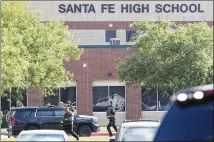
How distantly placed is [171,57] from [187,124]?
3288 centimetres

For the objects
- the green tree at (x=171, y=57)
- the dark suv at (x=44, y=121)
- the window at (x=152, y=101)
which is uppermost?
the green tree at (x=171, y=57)

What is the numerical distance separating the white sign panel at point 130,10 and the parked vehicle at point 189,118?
53.0 metres

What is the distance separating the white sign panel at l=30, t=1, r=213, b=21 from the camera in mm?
60188

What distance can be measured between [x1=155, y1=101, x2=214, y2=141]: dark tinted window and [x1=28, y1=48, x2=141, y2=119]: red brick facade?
47.0 metres

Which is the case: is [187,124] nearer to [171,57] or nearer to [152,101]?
[171,57]

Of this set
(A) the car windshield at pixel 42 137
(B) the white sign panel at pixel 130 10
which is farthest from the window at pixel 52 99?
(A) the car windshield at pixel 42 137

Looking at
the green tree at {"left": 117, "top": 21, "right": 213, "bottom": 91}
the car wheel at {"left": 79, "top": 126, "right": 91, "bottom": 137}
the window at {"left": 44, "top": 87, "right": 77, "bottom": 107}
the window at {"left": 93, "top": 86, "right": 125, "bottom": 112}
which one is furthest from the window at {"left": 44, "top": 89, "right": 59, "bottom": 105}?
the car wheel at {"left": 79, "top": 126, "right": 91, "bottom": 137}

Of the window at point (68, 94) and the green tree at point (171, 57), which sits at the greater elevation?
the green tree at point (171, 57)

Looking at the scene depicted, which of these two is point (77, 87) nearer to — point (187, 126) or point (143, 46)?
point (143, 46)

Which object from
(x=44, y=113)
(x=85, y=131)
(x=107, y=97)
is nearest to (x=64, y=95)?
(x=107, y=97)

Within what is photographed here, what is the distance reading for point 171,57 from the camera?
129ft

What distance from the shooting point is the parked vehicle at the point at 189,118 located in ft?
21.2

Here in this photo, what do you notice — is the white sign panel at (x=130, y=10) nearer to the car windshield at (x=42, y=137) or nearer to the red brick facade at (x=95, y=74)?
the red brick facade at (x=95, y=74)

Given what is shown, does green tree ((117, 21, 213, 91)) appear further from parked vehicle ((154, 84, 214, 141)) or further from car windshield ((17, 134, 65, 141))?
parked vehicle ((154, 84, 214, 141))
